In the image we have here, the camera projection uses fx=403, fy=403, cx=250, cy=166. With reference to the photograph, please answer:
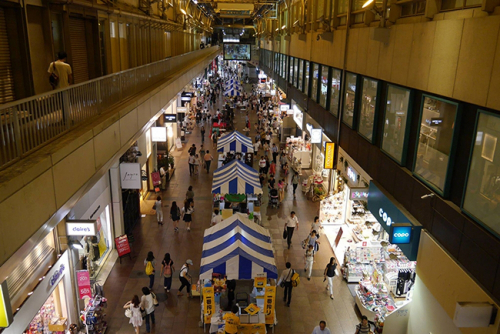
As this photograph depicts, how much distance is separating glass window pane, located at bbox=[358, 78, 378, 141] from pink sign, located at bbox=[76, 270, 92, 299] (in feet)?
25.8

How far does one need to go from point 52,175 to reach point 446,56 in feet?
20.4

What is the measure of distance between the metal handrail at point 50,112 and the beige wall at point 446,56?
6.04 metres

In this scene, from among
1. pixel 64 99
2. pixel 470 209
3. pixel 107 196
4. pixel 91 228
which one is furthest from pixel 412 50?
pixel 107 196

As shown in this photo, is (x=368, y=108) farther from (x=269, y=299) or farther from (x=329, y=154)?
(x=269, y=299)

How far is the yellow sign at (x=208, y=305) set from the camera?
9660 millimetres

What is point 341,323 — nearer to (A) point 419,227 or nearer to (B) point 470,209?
(A) point 419,227

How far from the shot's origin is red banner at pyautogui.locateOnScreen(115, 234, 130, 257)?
41.3 feet

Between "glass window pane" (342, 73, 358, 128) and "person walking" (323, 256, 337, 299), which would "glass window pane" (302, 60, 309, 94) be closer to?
"glass window pane" (342, 73, 358, 128)

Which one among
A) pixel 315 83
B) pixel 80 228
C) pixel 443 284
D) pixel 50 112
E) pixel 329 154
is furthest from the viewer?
pixel 315 83

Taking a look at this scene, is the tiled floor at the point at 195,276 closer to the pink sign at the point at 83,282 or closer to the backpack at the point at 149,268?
the backpack at the point at 149,268

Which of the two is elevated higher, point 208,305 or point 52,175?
point 52,175

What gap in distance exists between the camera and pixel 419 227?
7.46m

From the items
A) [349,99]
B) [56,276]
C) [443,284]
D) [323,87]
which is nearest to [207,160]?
[323,87]

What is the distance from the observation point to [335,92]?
1476 cm
